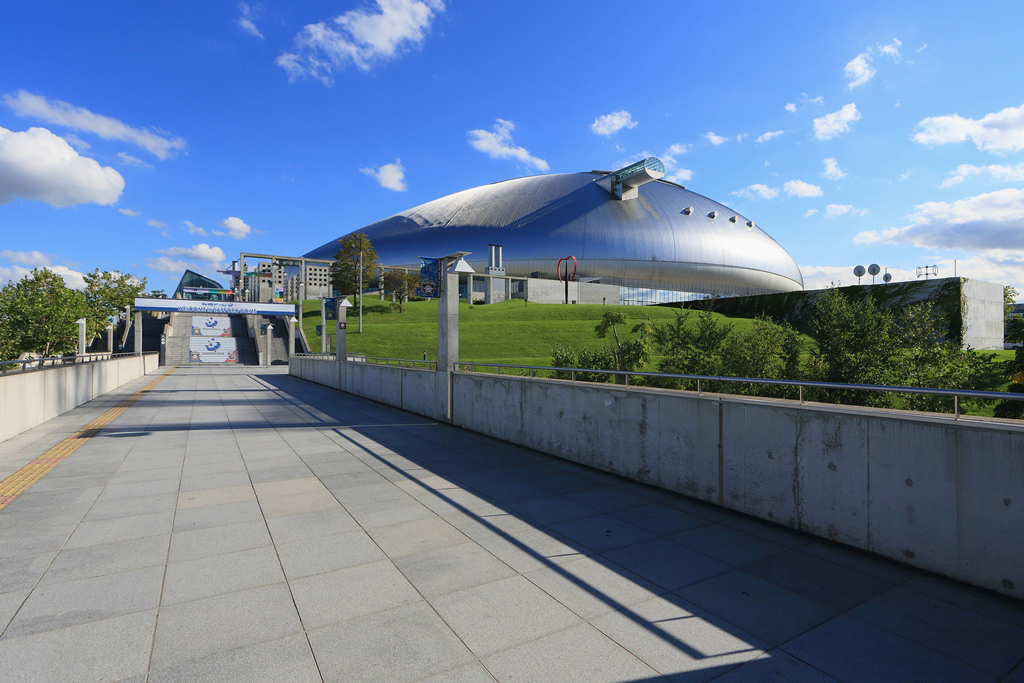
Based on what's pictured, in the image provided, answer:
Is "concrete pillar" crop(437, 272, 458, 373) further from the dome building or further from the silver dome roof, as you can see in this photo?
the silver dome roof

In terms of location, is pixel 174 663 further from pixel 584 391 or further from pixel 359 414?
pixel 359 414

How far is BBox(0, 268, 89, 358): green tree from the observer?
35906 mm

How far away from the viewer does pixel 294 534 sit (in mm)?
5090

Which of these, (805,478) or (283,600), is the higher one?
(805,478)

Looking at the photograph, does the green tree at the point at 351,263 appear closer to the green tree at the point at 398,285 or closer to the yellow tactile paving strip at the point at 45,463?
the green tree at the point at 398,285

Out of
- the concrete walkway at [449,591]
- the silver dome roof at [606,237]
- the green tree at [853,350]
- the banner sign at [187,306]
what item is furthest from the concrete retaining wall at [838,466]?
the silver dome roof at [606,237]

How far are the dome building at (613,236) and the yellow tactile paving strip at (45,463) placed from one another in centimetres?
7566

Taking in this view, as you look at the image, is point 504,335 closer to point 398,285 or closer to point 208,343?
point 208,343

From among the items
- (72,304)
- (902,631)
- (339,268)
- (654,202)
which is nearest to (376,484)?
(902,631)

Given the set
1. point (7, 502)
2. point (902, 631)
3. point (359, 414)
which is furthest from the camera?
point (359, 414)

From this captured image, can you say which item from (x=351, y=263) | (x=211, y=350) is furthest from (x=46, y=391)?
(x=351, y=263)

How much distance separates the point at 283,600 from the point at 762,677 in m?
3.23

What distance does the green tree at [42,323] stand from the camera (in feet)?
118

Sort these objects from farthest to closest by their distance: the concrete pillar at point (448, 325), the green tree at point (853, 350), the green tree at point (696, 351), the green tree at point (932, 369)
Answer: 1. the green tree at point (696, 351)
2. the green tree at point (853, 350)
3. the green tree at point (932, 369)
4. the concrete pillar at point (448, 325)
